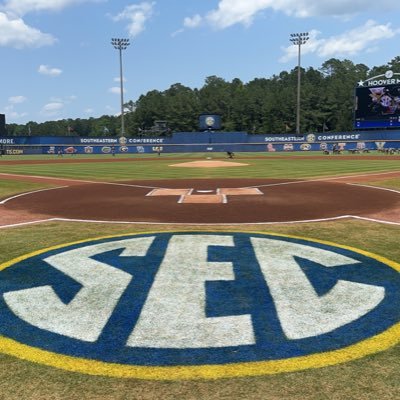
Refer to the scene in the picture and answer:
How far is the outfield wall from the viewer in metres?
71.4

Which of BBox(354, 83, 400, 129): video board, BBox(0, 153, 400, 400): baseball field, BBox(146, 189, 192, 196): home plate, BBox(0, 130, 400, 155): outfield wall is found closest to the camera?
BBox(0, 153, 400, 400): baseball field

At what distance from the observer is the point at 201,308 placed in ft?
17.2

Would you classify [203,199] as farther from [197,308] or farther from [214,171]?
[214,171]

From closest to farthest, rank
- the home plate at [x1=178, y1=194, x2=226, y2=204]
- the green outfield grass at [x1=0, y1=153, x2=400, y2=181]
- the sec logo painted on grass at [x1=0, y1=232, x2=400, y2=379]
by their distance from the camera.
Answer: the sec logo painted on grass at [x1=0, y1=232, x2=400, y2=379] < the home plate at [x1=178, y1=194, x2=226, y2=204] < the green outfield grass at [x1=0, y1=153, x2=400, y2=181]

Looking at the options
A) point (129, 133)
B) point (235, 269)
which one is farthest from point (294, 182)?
point (129, 133)

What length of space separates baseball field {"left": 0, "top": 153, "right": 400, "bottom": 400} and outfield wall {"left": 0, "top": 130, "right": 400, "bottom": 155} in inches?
2478

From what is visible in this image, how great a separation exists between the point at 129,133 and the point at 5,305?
146m

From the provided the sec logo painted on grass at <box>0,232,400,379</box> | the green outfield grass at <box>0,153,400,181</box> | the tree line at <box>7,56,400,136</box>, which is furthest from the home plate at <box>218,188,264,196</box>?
the tree line at <box>7,56,400,136</box>

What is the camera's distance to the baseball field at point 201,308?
3717 millimetres

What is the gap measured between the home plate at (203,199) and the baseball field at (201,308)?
319 cm

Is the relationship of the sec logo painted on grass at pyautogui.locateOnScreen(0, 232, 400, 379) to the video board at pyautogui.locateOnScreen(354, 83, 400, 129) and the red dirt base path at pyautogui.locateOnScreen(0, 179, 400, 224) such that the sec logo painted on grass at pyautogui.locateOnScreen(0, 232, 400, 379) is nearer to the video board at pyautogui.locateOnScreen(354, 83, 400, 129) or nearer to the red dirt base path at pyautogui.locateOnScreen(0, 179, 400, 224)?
the red dirt base path at pyautogui.locateOnScreen(0, 179, 400, 224)

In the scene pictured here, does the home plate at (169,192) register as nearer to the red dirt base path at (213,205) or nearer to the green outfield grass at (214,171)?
the red dirt base path at (213,205)

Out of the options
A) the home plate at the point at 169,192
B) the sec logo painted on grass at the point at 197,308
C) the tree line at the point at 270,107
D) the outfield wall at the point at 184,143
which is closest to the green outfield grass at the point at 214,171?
the home plate at the point at 169,192

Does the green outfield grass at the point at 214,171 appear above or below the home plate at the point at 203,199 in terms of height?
above
